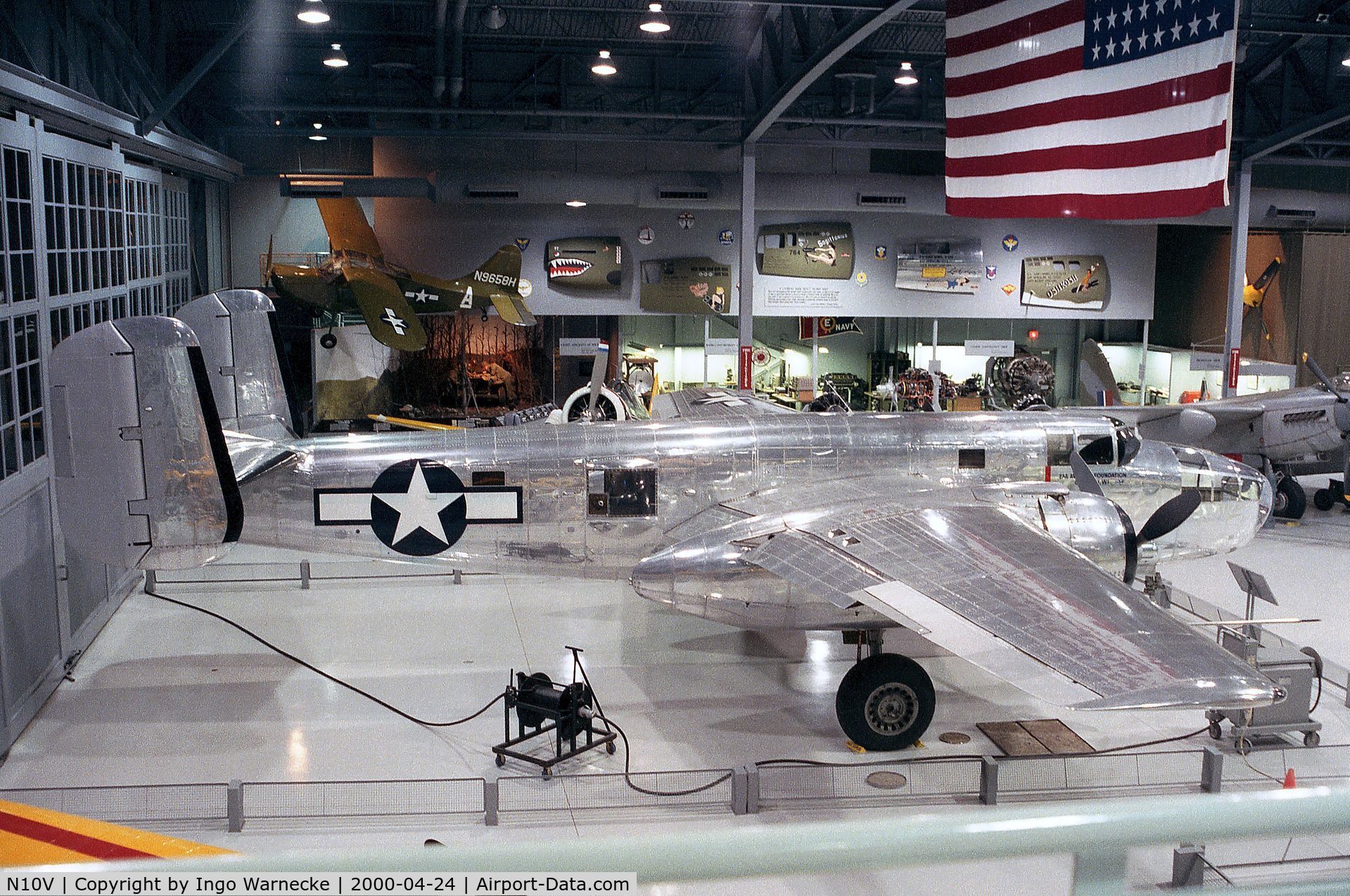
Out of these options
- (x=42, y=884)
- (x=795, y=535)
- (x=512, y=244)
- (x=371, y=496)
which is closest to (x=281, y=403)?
(x=371, y=496)

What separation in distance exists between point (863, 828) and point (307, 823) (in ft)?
31.3

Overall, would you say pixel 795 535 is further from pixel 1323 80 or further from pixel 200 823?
pixel 1323 80

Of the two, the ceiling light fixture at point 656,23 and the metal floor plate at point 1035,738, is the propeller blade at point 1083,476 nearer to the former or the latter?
the metal floor plate at point 1035,738

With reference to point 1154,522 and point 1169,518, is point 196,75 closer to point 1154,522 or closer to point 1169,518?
point 1154,522

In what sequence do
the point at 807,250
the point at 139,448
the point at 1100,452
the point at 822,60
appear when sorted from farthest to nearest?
the point at 807,250 → the point at 822,60 → the point at 1100,452 → the point at 139,448

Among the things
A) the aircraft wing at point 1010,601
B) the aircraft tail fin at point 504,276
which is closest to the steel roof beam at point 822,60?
the aircraft tail fin at point 504,276

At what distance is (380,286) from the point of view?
25344 mm

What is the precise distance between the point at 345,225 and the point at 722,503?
16.8 m

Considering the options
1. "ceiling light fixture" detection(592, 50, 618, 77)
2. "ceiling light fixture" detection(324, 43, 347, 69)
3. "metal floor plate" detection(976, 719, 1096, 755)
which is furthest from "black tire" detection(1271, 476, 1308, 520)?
"ceiling light fixture" detection(324, 43, 347, 69)

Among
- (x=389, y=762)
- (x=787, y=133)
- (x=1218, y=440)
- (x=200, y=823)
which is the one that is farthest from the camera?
(x=787, y=133)

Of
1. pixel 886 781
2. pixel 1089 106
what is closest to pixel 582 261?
pixel 1089 106

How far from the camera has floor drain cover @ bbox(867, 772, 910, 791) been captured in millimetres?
10836

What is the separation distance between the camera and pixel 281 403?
1410 centimetres

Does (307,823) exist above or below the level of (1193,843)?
below
